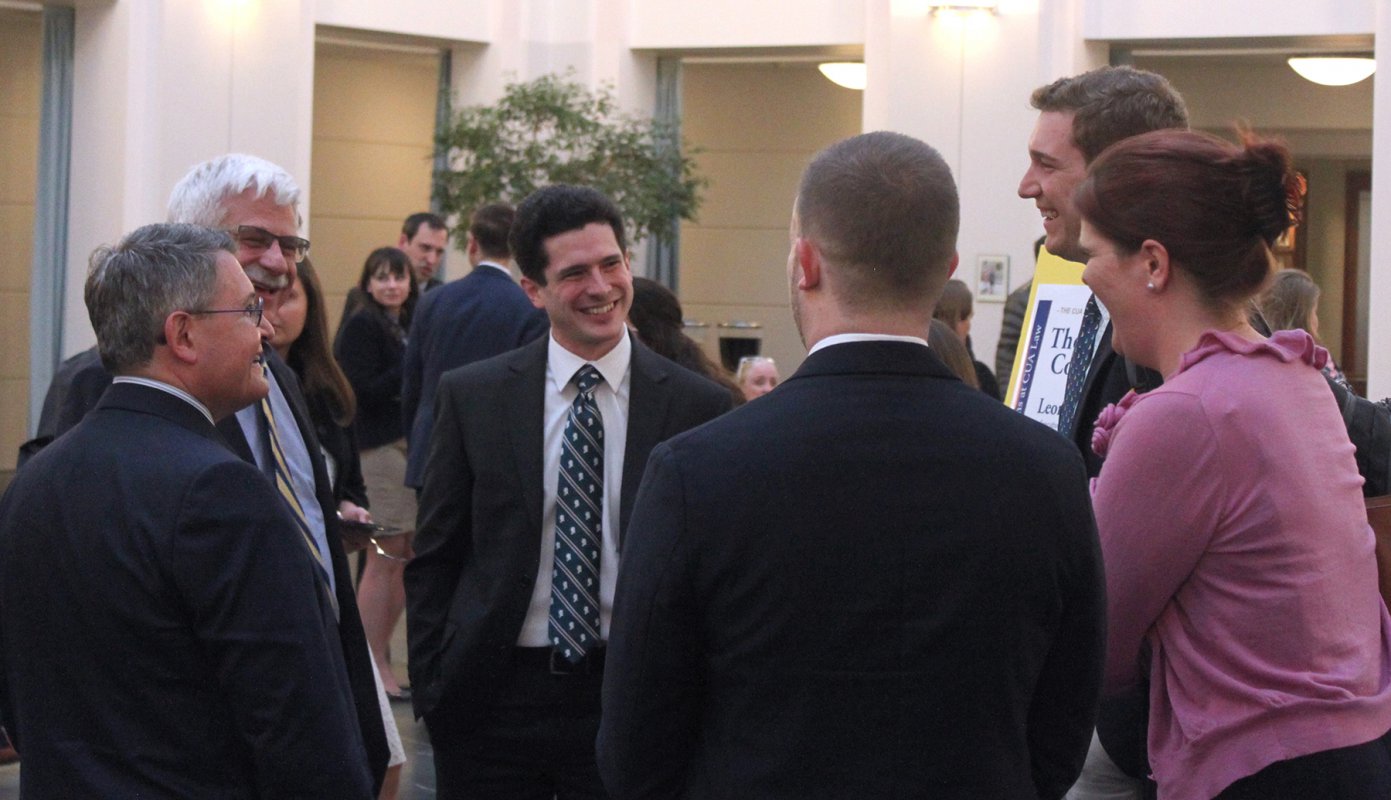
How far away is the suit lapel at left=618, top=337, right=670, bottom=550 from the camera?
3.13 m

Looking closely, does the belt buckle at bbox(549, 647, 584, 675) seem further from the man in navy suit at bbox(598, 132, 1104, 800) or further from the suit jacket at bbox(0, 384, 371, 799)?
the man in navy suit at bbox(598, 132, 1104, 800)

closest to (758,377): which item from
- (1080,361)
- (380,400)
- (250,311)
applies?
(380,400)

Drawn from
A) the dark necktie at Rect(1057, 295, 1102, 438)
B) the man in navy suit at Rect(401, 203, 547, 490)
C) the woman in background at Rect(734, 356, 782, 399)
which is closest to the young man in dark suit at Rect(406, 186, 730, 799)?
the dark necktie at Rect(1057, 295, 1102, 438)

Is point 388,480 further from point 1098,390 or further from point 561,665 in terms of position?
point 1098,390

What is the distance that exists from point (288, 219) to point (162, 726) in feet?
3.79

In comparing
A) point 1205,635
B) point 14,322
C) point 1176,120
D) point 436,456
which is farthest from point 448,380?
point 14,322

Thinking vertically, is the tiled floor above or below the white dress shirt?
below

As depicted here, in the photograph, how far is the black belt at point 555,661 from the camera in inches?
121

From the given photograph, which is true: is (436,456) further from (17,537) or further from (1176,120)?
(1176,120)

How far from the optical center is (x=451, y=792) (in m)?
3.19

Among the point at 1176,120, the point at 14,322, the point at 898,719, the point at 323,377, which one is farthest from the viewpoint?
the point at 14,322

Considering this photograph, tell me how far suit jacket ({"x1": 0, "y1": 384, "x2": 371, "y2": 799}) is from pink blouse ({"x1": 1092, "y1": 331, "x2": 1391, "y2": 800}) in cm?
105

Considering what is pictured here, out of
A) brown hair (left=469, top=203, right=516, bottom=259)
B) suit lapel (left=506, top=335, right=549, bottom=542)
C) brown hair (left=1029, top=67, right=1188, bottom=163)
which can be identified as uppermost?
brown hair (left=469, top=203, right=516, bottom=259)

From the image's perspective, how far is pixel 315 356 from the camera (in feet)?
13.5
